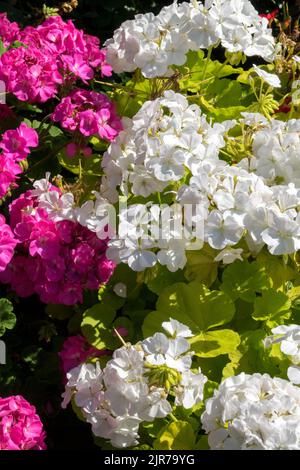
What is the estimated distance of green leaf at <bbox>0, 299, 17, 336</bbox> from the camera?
1.82 meters

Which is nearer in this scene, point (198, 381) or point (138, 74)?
point (198, 381)

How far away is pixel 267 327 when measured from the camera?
5.65 feet

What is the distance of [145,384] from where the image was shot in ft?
4.75

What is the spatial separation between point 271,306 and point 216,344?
142mm

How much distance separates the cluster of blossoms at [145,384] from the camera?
144cm

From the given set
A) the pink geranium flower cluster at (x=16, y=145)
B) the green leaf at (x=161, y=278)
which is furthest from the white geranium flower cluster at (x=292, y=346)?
the pink geranium flower cluster at (x=16, y=145)

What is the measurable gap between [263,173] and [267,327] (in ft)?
1.07

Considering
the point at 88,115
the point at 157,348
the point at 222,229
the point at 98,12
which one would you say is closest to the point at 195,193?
the point at 222,229

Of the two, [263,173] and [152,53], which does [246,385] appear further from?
[152,53]

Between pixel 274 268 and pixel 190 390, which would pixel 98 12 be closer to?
pixel 274 268

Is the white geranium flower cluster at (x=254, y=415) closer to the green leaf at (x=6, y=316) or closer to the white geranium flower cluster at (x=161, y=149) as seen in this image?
the white geranium flower cluster at (x=161, y=149)

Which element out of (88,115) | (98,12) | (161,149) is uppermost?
(161,149)

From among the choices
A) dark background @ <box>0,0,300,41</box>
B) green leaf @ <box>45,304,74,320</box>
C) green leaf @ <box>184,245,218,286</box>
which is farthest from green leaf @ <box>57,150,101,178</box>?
dark background @ <box>0,0,300,41</box>
